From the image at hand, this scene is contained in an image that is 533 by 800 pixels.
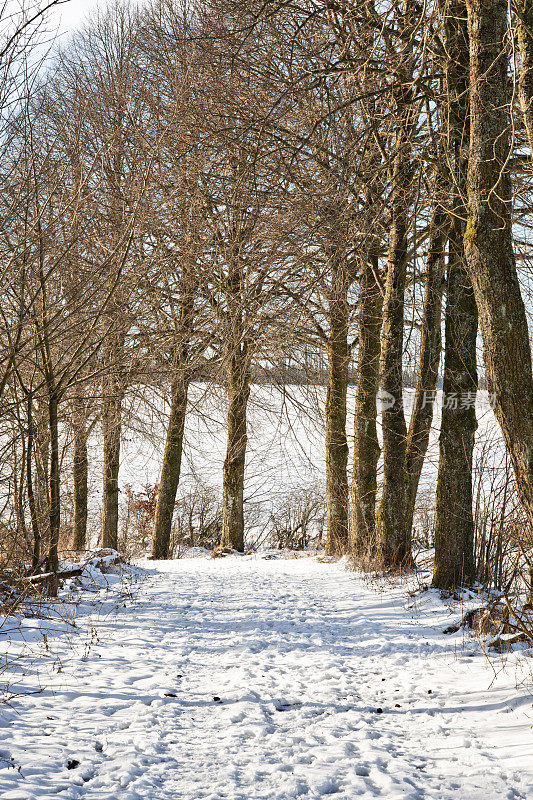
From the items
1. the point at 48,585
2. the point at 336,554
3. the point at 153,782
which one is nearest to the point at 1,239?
the point at 48,585

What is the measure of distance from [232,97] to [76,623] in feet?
27.3

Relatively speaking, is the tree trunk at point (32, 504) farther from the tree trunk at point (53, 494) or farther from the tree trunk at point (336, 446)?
the tree trunk at point (336, 446)

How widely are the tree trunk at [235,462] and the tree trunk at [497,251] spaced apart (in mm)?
8011

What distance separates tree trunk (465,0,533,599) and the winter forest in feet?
0.07

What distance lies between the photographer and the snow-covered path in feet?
9.80

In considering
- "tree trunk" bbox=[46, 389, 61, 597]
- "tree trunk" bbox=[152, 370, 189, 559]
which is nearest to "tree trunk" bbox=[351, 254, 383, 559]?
"tree trunk" bbox=[152, 370, 189, 559]

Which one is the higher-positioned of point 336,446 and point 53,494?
point 336,446

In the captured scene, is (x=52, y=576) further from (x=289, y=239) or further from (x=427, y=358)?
(x=427, y=358)

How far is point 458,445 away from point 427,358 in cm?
265

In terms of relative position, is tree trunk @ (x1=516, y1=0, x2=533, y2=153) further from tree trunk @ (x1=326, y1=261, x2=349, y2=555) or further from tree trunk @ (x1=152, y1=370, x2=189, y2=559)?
tree trunk @ (x1=152, y1=370, x2=189, y2=559)

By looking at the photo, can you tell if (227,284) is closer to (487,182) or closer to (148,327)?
(148,327)

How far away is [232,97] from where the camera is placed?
975 centimetres

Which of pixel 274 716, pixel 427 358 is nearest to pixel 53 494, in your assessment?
pixel 274 716

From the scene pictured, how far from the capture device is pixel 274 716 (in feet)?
12.7
